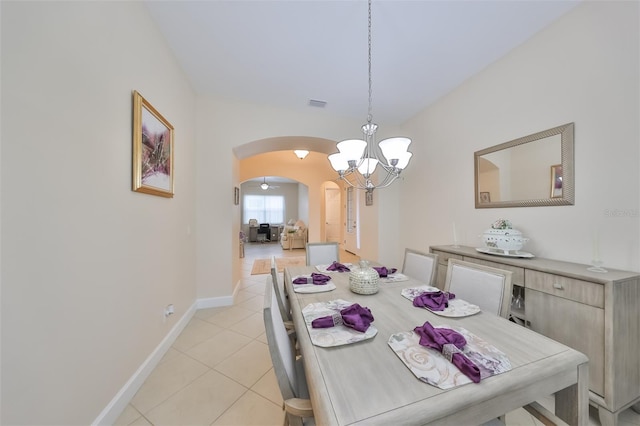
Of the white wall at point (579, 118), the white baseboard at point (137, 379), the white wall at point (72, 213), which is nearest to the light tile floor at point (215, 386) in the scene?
the white baseboard at point (137, 379)

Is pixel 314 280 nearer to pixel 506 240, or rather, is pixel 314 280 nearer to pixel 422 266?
pixel 422 266

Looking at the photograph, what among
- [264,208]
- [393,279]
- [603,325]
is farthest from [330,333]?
[264,208]

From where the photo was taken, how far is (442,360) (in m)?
0.82

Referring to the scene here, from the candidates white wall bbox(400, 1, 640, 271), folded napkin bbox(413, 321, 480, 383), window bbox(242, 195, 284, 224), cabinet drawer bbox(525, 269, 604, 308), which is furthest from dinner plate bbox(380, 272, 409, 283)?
window bbox(242, 195, 284, 224)

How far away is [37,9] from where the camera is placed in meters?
0.93

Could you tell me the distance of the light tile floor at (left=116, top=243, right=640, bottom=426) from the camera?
1394mm

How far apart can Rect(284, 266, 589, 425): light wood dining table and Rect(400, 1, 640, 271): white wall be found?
126cm

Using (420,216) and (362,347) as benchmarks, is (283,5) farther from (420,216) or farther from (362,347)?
(420,216)

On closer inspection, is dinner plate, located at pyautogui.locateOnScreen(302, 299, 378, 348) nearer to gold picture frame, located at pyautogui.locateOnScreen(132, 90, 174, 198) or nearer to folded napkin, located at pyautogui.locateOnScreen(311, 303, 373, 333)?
folded napkin, located at pyautogui.locateOnScreen(311, 303, 373, 333)

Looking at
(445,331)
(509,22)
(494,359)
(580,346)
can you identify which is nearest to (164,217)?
→ (445,331)

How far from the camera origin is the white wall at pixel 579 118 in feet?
4.88

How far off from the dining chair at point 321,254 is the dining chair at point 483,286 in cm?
129

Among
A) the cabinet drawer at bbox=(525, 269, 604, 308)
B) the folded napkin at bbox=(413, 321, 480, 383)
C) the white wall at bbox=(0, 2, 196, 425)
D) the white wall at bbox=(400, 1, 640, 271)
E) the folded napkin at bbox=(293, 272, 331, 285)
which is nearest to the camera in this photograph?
the folded napkin at bbox=(413, 321, 480, 383)

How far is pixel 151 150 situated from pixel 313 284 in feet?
5.52
